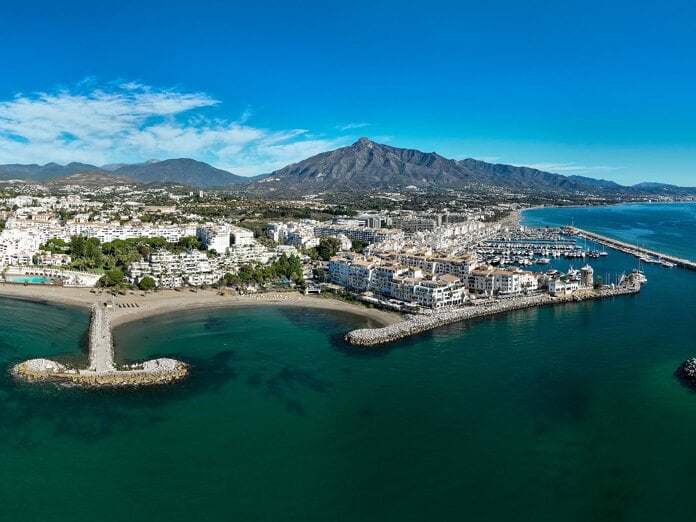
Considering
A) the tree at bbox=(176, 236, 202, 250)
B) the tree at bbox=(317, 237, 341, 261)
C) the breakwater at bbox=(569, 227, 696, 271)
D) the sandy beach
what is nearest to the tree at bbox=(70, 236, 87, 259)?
the sandy beach

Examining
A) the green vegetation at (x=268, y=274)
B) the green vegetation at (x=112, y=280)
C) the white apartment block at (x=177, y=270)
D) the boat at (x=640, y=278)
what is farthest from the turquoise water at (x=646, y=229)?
the green vegetation at (x=112, y=280)

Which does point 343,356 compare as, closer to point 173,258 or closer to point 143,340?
point 143,340

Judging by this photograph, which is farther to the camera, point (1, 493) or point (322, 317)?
point (322, 317)

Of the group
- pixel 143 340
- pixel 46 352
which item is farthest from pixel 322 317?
pixel 46 352

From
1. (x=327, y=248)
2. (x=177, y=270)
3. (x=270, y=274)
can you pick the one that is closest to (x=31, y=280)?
(x=177, y=270)

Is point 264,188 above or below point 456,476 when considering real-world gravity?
above

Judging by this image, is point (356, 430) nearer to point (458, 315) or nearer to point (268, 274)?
point (458, 315)
